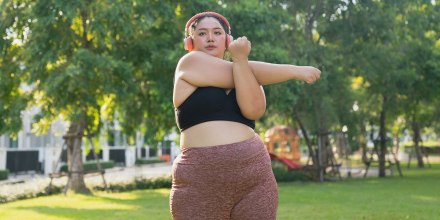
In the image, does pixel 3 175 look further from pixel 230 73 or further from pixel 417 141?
pixel 230 73

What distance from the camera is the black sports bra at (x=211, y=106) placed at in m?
2.81

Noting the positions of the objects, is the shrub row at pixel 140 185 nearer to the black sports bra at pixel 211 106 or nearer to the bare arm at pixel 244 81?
the black sports bra at pixel 211 106

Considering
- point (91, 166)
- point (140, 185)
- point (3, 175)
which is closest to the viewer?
point (140, 185)

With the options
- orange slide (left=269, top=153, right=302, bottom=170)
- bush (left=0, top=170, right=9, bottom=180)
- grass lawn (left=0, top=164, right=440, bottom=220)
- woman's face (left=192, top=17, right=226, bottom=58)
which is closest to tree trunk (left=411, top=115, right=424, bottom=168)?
orange slide (left=269, top=153, right=302, bottom=170)

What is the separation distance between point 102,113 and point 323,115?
818cm

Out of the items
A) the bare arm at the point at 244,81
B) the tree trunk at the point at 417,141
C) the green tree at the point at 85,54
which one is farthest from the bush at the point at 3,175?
the bare arm at the point at 244,81

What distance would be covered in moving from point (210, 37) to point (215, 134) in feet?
1.85

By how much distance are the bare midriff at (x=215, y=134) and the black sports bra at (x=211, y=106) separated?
0.03 metres

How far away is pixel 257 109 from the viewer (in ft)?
9.29

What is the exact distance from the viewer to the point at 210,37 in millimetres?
3006

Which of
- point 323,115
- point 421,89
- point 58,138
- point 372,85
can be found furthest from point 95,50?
point 58,138

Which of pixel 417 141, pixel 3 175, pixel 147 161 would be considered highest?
pixel 417 141

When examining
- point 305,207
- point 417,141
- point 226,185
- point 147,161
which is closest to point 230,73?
point 226,185

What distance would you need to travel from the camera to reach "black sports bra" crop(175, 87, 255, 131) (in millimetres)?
2807
